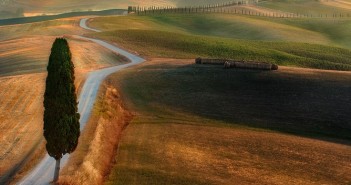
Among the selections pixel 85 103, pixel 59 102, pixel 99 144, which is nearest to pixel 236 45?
pixel 85 103

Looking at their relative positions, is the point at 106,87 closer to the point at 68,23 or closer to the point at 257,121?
the point at 257,121

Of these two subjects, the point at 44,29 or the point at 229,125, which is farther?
the point at 44,29

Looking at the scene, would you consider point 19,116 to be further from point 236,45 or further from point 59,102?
point 236,45

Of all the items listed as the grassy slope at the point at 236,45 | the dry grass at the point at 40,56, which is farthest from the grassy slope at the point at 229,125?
the grassy slope at the point at 236,45

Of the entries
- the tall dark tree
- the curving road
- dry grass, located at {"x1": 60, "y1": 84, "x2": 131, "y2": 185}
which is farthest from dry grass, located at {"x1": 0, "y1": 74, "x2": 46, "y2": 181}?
the tall dark tree

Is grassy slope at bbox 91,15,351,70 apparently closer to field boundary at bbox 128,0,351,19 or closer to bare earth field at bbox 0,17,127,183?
bare earth field at bbox 0,17,127,183
